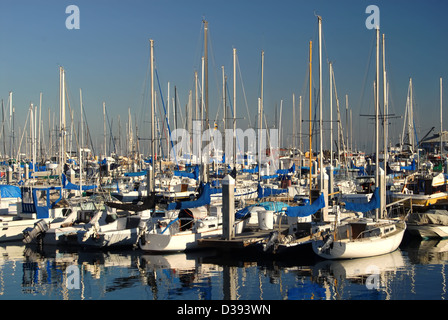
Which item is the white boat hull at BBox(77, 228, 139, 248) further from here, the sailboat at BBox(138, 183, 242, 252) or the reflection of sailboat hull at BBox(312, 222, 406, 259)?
the reflection of sailboat hull at BBox(312, 222, 406, 259)

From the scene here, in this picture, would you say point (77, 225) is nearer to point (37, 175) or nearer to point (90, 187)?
point (90, 187)

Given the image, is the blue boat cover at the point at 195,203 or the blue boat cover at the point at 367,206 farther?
the blue boat cover at the point at 195,203

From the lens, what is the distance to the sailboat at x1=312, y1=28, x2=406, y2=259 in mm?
26234

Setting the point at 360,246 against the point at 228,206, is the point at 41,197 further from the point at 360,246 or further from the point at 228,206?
the point at 360,246

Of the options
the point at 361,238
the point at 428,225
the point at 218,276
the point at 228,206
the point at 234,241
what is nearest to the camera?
the point at 218,276

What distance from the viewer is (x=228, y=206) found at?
91.7 feet

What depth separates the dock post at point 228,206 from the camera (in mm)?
27797

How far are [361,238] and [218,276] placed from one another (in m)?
7.88

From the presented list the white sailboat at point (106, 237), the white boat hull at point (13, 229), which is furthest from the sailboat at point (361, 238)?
the white boat hull at point (13, 229)

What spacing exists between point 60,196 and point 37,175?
24.0m

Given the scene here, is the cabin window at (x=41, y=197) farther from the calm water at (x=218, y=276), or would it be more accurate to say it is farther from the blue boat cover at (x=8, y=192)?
the blue boat cover at (x=8, y=192)

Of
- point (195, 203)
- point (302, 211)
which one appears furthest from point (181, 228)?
point (302, 211)

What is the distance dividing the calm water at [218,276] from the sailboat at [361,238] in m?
0.45
